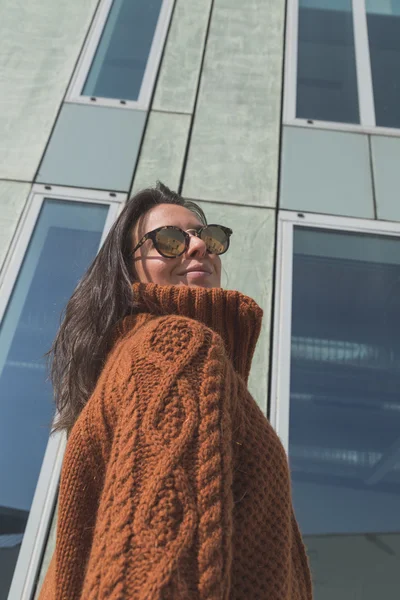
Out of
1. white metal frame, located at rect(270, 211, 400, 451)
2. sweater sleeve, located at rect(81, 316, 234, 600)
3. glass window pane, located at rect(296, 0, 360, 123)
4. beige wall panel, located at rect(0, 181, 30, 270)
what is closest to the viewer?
sweater sleeve, located at rect(81, 316, 234, 600)

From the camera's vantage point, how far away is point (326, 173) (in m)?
3.96

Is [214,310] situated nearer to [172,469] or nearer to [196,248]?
[196,248]

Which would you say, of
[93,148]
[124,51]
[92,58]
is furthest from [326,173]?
[92,58]

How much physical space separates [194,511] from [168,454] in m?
0.10

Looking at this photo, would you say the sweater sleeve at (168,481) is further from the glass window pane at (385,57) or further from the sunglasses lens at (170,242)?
the glass window pane at (385,57)

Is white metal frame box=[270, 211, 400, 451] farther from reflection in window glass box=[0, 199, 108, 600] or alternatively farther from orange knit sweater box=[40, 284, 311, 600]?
orange knit sweater box=[40, 284, 311, 600]

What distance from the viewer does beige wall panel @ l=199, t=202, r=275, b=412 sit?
3.21 metres

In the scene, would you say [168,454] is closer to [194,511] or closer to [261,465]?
[194,511]

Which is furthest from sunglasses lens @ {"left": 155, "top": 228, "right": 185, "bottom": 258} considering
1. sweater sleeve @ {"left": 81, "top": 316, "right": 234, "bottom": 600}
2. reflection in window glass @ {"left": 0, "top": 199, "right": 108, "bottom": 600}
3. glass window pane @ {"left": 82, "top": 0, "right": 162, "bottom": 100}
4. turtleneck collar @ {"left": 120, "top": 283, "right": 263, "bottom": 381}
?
glass window pane @ {"left": 82, "top": 0, "right": 162, "bottom": 100}

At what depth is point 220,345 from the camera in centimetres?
112

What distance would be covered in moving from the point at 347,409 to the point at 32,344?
6.58 feet

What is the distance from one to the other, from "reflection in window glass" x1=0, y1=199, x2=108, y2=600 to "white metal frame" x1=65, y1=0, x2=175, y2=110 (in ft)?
3.45

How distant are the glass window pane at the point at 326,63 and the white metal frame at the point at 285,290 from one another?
107cm

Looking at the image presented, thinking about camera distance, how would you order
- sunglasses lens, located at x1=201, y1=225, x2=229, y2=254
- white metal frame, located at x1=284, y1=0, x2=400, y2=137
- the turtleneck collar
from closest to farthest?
the turtleneck collar
sunglasses lens, located at x1=201, y1=225, x2=229, y2=254
white metal frame, located at x1=284, y1=0, x2=400, y2=137
